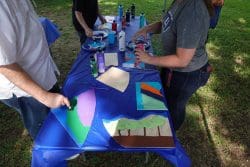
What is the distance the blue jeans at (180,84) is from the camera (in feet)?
Result: 7.26

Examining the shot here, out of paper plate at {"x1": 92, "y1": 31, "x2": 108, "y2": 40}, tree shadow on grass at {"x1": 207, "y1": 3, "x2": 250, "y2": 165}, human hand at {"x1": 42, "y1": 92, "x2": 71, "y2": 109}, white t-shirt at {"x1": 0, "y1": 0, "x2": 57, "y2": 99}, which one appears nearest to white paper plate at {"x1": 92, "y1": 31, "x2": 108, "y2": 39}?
paper plate at {"x1": 92, "y1": 31, "x2": 108, "y2": 40}

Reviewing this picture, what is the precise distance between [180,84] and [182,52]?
45 cm

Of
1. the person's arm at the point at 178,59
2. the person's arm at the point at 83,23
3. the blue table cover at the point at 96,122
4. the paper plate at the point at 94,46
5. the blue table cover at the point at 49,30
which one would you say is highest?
the person's arm at the point at 178,59

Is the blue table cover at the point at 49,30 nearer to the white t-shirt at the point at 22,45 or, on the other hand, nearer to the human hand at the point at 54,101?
the white t-shirt at the point at 22,45

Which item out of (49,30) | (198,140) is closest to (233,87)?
(198,140)

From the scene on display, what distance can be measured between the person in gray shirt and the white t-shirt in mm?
749

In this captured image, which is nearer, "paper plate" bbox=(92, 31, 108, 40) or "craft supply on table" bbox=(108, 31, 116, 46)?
"craft supply on table" bbox=(108, 31, 116, 46)

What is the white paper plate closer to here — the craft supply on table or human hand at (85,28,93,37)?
human hand at (85,28,93,37)

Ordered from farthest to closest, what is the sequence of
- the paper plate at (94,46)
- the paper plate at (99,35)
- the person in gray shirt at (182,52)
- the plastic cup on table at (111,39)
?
the paper plate at (99,35) → the plastic cup on table at (111,39) → the paper plate at (94,46) → the person in gray shirt at (182,52)

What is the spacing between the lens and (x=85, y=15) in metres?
3.32

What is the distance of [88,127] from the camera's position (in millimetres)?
1776

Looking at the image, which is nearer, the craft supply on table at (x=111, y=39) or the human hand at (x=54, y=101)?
the human hand at (x=54, y=101)

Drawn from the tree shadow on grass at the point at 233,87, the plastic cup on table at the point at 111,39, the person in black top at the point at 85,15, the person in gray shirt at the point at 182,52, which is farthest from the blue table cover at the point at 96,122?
the tree shadow on grass at the point at 233,87

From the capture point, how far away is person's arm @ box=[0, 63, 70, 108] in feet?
5.11
